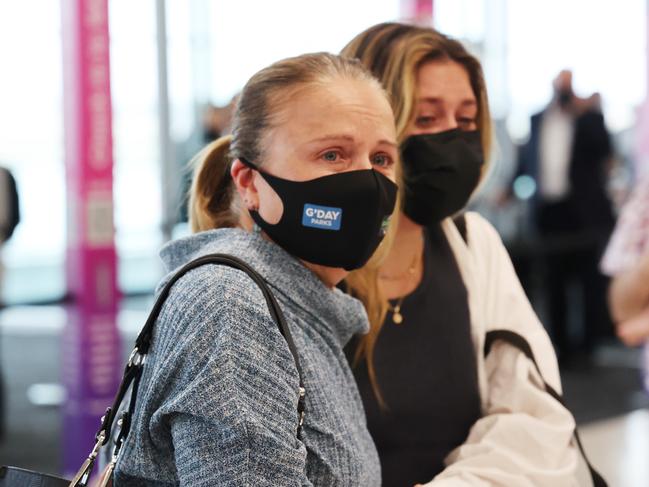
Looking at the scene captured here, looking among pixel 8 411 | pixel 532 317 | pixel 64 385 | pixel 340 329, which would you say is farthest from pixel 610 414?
pixel 340 329

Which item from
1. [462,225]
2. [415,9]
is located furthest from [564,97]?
[462,225]

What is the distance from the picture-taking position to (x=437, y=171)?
1816 mm

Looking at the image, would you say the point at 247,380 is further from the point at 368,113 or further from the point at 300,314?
the point at 368,113

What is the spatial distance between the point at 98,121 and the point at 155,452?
3.12 metres

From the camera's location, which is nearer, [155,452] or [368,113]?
[155,452]

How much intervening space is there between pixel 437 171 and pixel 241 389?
30.3 inches

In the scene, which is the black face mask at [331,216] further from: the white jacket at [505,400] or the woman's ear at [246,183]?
the white jacket at [505,400]

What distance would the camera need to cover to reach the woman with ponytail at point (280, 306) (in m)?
1.17

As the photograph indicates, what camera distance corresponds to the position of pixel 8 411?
18.6 feet

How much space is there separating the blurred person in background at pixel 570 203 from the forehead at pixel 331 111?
5.57m

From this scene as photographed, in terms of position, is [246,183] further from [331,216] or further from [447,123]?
[447,123]

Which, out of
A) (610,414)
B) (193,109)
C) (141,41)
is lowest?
(610,414)

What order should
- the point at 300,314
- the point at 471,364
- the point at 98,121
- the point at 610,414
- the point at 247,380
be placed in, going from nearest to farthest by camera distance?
1. the point at 247,380
2. the point at 300,314
3. the point at 471,364
4. the point at 98,121
5. the point at 610,414

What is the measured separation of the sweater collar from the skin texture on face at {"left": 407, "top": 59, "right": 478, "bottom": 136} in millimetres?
494
